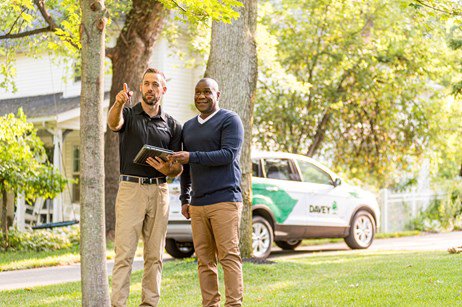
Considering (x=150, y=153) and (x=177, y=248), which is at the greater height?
(x=150, y=153)

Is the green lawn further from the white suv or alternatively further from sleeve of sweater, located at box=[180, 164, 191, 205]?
the white suv

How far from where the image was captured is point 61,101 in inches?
961

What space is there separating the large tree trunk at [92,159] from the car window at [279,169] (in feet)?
27.7

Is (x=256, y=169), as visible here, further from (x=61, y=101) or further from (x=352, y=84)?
(x=61, y=101)

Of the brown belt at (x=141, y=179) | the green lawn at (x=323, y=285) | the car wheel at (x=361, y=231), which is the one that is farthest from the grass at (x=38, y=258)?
the brown belt at (x=141, y=179)

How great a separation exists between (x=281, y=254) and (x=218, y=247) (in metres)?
9.15

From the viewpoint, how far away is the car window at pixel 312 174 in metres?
15.9

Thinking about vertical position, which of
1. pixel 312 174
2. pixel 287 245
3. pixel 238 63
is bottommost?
pixel 287 245

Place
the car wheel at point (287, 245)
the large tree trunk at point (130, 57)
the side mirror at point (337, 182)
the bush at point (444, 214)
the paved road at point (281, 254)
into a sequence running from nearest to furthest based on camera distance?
the paved road at point (281, 254) → the side mirror at point (337, 182) → the car wheel at point (287, 245) → the large tree trunk at point (130, 57) → the bush at point (444, 214)

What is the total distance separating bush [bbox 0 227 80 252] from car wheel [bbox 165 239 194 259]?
3.73 metres

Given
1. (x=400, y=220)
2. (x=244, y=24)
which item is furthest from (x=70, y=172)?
(x=244, y=24)

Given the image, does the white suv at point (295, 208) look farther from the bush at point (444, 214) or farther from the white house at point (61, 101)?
the white house at point (61, 101)

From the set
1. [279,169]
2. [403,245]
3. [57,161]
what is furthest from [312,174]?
[57,161]

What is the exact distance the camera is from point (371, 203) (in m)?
17.0
